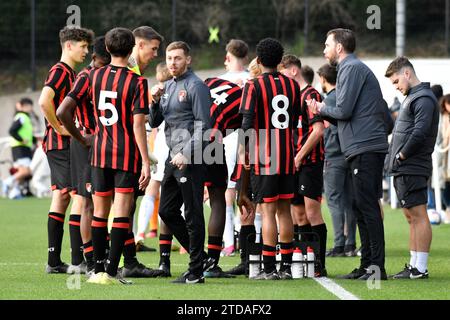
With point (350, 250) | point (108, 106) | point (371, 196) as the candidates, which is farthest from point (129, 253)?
point (350, 250)

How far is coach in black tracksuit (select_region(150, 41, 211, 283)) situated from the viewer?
32.1 ft

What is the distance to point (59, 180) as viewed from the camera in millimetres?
11148

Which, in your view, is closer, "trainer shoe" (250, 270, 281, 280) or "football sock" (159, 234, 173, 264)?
"trainer shoe" (250, 270, 281, 280)

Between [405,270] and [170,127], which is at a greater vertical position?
[170,127]

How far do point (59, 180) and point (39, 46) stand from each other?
1943cm

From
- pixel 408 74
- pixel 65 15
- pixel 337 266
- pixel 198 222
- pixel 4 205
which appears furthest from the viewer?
pixel 65 15

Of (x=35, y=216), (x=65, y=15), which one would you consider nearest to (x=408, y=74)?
(x=35, y=216)

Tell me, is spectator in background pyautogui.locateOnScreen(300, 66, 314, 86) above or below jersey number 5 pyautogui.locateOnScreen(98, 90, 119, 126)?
above

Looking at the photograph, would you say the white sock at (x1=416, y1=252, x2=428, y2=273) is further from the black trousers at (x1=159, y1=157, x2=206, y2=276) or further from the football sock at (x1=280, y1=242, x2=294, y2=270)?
the black trousers at (x1=159, y1=157, x2=206, y2=276)

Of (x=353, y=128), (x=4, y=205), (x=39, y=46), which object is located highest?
(x=39, y=46)

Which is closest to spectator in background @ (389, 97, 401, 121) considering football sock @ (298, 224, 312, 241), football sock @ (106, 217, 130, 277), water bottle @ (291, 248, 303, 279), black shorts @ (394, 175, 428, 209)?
football sock @ (298, 224, 312, 241)

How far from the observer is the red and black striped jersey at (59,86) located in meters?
10.9

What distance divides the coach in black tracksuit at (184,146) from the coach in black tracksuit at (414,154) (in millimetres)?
1897
